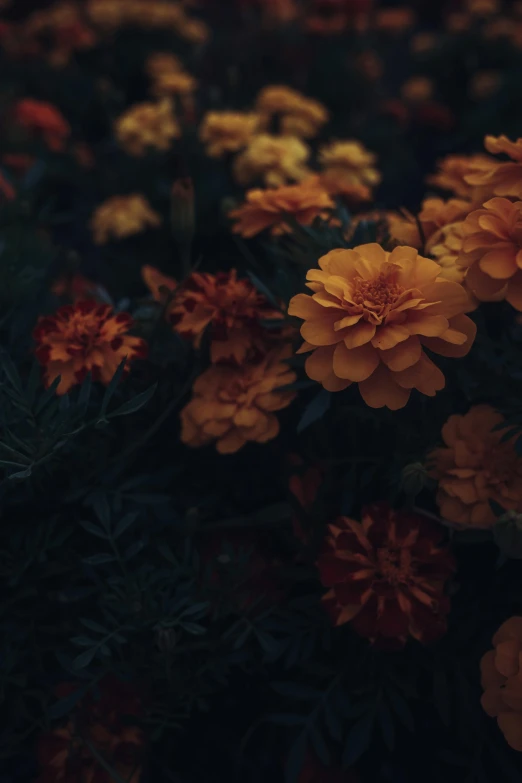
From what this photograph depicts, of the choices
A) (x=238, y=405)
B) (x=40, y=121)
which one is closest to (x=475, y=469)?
(x=238, y=405)

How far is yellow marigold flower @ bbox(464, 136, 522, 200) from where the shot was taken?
82cm

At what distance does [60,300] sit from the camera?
1.24m

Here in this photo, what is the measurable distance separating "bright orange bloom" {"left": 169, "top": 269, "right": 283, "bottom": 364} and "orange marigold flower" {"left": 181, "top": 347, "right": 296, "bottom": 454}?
3 cm

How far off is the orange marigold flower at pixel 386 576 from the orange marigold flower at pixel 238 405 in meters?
0.14

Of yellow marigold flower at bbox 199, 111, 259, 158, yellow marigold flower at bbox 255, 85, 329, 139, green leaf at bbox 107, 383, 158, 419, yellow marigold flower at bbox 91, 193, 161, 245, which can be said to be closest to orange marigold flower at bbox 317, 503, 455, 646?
green leaf at bbox 107, 383, 158, 419

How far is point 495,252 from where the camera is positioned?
29.2 inches

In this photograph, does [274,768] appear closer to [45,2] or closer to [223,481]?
[223,481]

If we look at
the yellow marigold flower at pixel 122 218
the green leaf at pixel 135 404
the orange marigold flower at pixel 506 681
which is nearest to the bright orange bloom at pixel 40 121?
the yellow marigold flower at pixel 122 218

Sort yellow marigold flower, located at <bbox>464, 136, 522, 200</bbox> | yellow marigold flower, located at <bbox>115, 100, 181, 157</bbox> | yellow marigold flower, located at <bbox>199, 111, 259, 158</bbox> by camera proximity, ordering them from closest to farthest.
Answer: yellow marigold flower, located at <bbox>464, 136, 522, 200</bbox> → yellow marigold flower, located at <bbox>199, 111, 259, 158</bbox> → yellow marigold flower, located at <bbox>115, 100, 181, 157</bbox>

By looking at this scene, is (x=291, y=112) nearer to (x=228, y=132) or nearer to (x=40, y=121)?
(x=228, y=132)

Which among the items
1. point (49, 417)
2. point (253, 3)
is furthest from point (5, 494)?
point (253, 3)

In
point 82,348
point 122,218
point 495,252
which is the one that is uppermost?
point 495,252

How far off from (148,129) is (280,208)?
101 cm

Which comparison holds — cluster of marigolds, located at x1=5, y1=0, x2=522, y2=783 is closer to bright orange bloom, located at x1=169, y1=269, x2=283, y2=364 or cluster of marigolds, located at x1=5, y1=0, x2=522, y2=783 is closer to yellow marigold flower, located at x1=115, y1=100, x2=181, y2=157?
bright orange bloom, located at x1=169, y1=269, x2=283, y2=364
